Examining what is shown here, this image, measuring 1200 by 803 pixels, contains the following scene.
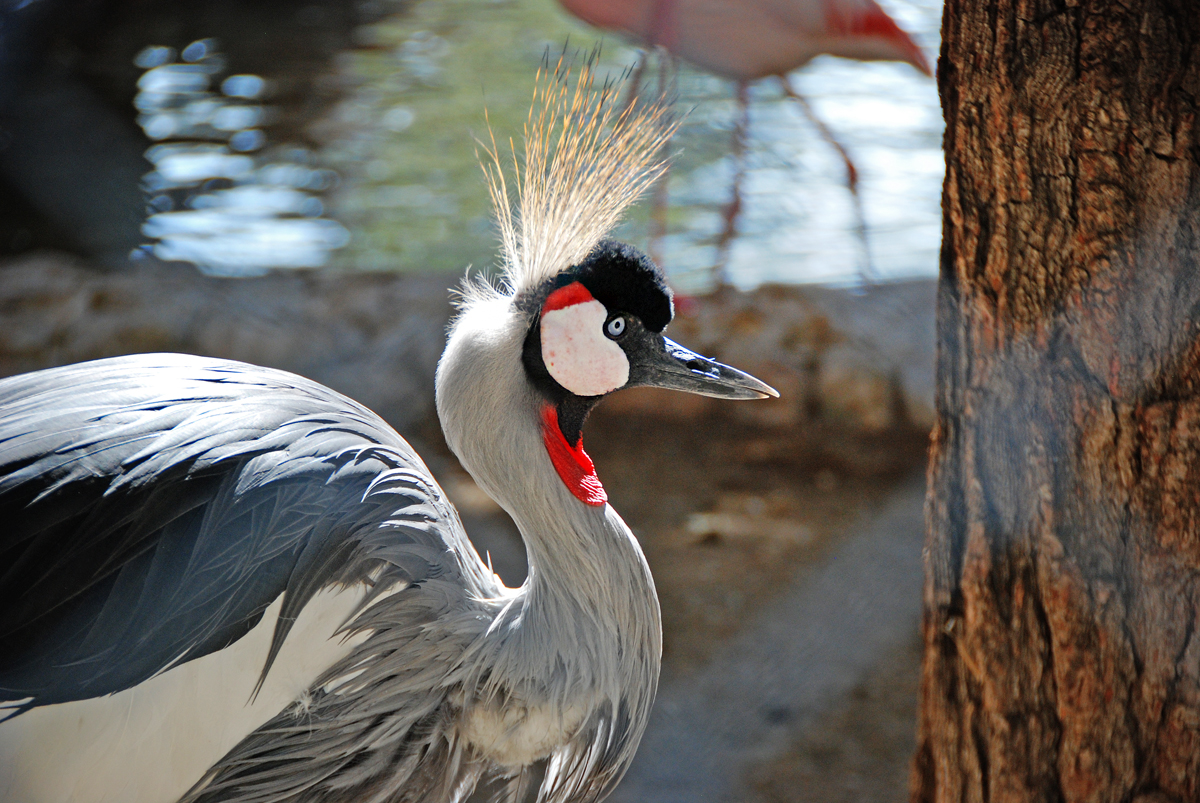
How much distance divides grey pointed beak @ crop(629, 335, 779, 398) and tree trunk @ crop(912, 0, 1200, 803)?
0.90ft

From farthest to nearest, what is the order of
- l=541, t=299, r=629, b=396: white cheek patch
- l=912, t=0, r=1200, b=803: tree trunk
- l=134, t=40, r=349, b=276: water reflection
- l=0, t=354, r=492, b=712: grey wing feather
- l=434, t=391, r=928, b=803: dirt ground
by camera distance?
l=134, t=40, r=349, b=276: water reflection, l=434, t=391, r=928, b=803: dirt ground, l=541, t=299, r=629, b=396: white cheek patch, l=0, t=354, r=492, b=712: grey wing feather, l=912, t=0, r=1200, b=803: tree trunk

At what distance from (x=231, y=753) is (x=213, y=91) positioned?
3.11 metres

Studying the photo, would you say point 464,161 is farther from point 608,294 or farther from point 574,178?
point 608,294

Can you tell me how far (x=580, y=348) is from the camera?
1.12m

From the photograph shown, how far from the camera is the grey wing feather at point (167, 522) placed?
998 millimetres

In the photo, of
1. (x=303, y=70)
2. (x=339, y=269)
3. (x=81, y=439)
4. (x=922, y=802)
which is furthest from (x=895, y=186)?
(x=81, y=439)

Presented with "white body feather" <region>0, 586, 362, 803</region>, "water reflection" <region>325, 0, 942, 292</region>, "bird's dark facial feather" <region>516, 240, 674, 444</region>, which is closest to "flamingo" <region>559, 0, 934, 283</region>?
"water reflection" <region>325, 0, 942, 292</region>

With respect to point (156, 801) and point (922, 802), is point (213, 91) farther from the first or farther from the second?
point (922, 802)

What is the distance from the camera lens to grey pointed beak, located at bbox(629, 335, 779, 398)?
117cm

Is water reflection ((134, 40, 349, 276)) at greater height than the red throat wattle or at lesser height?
lesser

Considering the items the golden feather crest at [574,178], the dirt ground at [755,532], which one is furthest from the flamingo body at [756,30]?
the golden feather crest at [574,178]

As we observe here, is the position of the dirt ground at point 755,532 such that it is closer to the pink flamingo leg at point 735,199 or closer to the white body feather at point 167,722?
the pink flamingo leg at point 735,199

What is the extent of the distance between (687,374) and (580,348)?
14cm

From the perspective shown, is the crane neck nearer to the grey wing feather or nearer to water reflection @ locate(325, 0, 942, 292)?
the grey wing feather
